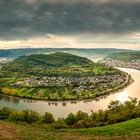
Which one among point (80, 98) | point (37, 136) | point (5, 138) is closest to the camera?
point (5, 138)

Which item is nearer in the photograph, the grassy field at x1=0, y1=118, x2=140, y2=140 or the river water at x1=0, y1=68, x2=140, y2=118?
the grassy field at x1=0, y1=118, x2=140, y2=140

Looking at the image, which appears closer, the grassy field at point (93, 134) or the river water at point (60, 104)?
the grassy field at point (93, 134)

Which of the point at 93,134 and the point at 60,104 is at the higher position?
the point at 93,134

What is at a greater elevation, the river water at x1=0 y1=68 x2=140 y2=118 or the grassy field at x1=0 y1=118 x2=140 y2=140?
the grassy field at x1=0 y1=118 x2=140 y2=140

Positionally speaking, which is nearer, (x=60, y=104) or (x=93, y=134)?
(x=93, y=134)

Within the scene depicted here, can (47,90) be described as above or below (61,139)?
below

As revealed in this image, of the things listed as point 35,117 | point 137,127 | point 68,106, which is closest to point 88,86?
Result: point 68,106

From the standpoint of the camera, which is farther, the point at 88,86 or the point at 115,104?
the point at 88,86

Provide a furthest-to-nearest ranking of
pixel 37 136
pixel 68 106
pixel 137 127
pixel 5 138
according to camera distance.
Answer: pixel 68 106
pixel 137 127
pixel 37 136
pixel 5 138

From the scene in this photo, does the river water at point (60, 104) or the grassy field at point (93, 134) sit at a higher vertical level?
the grassy field at point (93, 134)

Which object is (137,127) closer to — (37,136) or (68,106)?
(37,136)
